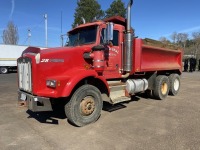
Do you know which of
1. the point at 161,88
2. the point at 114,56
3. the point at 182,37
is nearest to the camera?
the point at 114,56

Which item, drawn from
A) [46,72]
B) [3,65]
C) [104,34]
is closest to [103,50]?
[104,34]

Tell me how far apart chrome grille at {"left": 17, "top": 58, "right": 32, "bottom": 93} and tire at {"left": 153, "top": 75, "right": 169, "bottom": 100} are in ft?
17.8

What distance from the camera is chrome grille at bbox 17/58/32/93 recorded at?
5.89 m

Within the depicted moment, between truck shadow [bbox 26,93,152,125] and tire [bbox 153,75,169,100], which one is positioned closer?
truck shadow [bbox 26,93,152,125]

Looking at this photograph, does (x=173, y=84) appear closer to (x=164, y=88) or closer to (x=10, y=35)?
(x=164, y=88)

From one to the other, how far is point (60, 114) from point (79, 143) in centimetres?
253

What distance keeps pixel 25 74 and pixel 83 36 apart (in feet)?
7.37

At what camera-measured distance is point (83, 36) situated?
7.28 meters

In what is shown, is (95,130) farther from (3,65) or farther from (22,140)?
(3,65)

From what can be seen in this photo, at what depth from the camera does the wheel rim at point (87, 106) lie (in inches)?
234

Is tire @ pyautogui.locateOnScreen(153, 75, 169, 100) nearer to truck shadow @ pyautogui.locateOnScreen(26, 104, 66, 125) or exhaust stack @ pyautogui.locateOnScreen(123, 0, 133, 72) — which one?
exhaust stack @ pyautogui.locateOnScreen(123, 0, 133, 72)

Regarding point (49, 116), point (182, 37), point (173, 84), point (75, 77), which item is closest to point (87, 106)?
point (75, 77)

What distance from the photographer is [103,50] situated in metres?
6.75

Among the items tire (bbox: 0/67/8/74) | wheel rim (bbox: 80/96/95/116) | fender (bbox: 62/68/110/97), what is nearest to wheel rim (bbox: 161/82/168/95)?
fender (bbox: 62/68/110/97)
